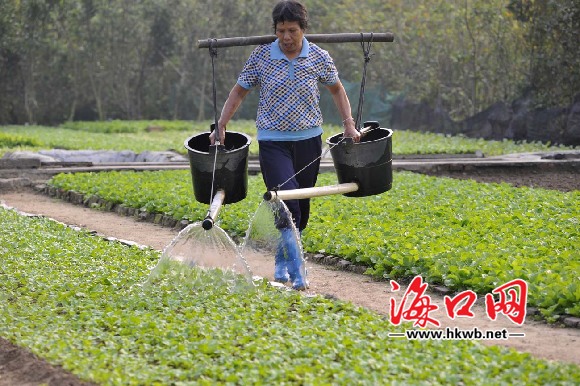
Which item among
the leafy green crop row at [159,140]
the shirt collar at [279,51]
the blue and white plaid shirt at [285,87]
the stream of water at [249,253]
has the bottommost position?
the leafy green crop row at [159,140]

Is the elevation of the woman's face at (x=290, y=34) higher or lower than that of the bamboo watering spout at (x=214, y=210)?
higher

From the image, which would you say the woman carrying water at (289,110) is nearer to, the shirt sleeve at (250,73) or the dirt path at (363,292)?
the shirt sleeve at (250,73)

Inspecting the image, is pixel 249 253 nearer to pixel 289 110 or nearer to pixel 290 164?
pixel 290 164

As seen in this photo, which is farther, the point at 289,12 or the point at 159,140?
the point at 159,140

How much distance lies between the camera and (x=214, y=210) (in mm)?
8164

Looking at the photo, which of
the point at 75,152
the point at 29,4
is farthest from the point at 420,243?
the point at 29,4

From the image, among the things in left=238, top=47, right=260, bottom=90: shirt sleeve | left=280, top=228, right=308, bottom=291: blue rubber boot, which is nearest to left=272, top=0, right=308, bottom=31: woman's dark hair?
left=238, top=47, right=260, bottom=90: shirt sleeve

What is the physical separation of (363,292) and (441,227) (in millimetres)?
2677

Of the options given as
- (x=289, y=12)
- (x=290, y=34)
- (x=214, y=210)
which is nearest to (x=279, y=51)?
(x=290, y=34)

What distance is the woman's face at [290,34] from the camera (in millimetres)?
8359

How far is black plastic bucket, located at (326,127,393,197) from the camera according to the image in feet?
28.4

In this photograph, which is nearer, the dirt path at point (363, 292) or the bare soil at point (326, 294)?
the bare soil at point (326, 294)

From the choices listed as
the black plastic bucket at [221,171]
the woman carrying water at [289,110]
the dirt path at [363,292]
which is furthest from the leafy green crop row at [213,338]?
the woman carrying water at [289,110]

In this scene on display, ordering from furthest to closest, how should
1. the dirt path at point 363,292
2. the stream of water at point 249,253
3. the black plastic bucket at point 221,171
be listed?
the black plastic bucket at point 221,171
the stream of water at point 249,253
the dirt path at point 363,292
